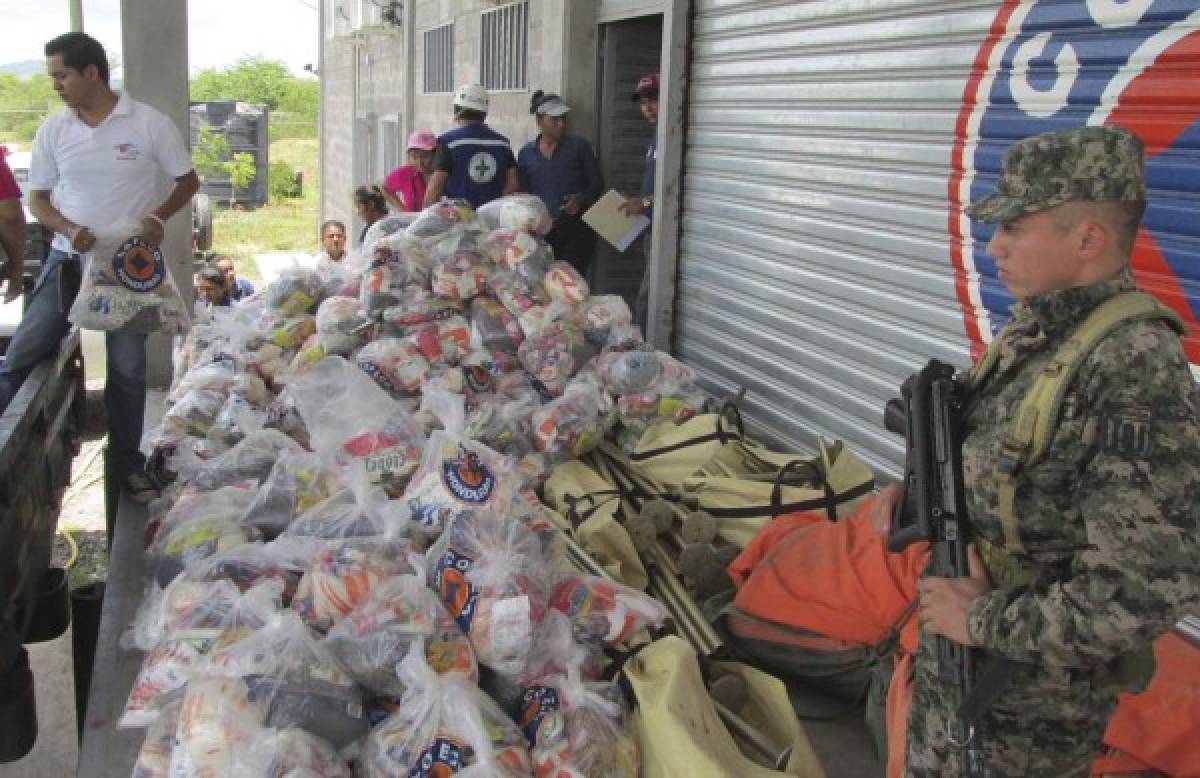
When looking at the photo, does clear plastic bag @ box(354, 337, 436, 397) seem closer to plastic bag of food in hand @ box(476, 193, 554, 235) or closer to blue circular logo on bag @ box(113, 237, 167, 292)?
Answer: blue circular logo on bag @ box(113, 237, 167, 292)

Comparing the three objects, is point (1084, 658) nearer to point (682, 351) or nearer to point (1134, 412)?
point (1134, 412)

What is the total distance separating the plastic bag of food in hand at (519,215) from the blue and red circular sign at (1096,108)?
254 centimetres

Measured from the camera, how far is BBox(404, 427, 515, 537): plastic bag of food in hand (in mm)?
3354

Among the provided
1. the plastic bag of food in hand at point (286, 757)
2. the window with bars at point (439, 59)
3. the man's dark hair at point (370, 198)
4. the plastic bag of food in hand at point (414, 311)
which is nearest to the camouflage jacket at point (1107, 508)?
the plastic bag of food in hand at point (286, 757)

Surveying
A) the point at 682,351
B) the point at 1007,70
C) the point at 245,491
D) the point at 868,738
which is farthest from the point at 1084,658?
the point at 682,351

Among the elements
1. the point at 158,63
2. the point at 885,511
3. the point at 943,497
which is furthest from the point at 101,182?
the point at 943,497

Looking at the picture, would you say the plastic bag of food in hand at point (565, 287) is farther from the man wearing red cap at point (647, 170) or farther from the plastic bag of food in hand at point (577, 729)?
the plastic bag of food in hand at point (577, 729)

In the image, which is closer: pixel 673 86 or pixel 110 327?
pixel 110 327

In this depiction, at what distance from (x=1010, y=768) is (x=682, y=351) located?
472cm

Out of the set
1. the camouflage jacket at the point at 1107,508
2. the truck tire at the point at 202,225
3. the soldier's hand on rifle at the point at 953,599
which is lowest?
the truck tire at the point at 202,225

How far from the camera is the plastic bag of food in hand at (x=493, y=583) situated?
2744mm

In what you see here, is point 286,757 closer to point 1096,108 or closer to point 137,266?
point 1096,108

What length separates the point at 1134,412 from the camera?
1663mm

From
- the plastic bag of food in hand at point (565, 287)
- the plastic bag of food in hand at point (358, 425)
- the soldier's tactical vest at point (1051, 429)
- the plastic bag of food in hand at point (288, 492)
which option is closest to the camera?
the soldier's tactical vest at point (1051, 429)
